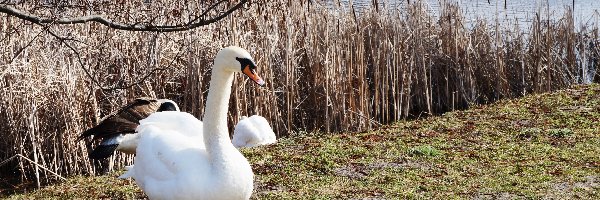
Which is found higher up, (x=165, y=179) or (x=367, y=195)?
(x=165, y=179)

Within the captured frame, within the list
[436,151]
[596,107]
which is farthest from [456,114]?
[436,151]

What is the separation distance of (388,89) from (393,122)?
400 mm

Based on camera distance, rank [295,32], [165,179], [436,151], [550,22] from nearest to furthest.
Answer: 1. [165,179]
2. [436,151]
3. [295,32]
4. [550,22]

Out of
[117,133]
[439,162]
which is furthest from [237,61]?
[439,162]

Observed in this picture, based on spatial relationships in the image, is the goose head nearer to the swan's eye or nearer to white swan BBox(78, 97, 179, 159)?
white swan BBox(78, 97, 179, 159)

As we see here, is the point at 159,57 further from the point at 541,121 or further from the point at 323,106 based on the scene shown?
the point at 541,121

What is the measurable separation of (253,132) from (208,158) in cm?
326

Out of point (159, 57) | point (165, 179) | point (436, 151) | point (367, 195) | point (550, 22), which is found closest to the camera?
point (165, 179)

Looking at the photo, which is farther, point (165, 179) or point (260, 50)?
point (260, 50)

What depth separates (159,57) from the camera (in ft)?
29.9

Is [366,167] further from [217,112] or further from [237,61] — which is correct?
[237,61]

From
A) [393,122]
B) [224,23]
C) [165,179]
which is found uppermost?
[224,23]

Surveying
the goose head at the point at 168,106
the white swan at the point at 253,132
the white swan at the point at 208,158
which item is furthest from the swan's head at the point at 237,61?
the white swan at the point at 253,132

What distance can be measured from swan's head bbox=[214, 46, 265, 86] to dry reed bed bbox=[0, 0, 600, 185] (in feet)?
7.07
